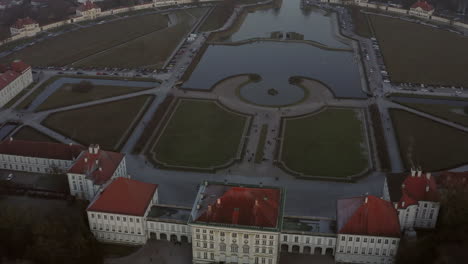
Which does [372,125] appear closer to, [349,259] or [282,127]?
[282,127]

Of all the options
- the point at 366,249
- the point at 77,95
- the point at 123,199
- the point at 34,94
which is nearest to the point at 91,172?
the point at 123,199

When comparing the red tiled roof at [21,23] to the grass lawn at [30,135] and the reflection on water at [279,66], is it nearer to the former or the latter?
the reflection on water at [279,66]

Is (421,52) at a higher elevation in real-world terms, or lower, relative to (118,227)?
higher

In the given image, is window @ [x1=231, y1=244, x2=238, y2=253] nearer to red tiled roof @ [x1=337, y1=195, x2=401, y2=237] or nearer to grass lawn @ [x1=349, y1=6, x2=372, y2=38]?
red tiled roof @ [x1=337, y1=195, x2=401, y2=237]

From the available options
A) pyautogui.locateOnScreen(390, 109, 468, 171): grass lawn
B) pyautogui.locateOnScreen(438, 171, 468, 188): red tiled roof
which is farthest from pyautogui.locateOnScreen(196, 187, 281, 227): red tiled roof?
pyautogui.locateOnScreen(390, 109, 468, 171): grass lawn

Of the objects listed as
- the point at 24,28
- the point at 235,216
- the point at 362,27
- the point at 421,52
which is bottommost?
the point at 235,216

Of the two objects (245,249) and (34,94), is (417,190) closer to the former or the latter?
(245,249)

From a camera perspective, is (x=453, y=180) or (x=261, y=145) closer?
(x=453, y=180)
